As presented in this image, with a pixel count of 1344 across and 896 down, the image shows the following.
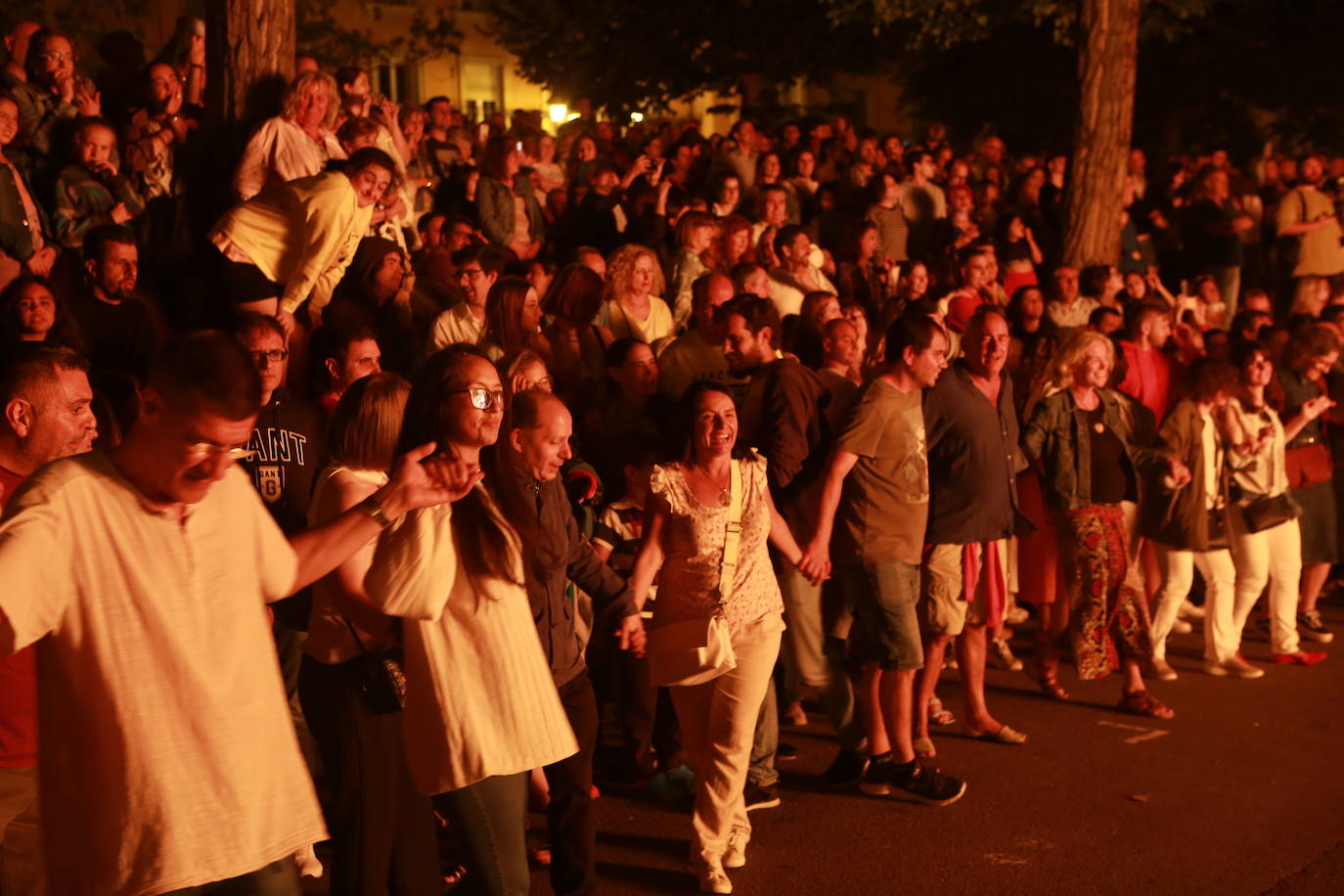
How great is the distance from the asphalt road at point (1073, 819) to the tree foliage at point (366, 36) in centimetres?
2430

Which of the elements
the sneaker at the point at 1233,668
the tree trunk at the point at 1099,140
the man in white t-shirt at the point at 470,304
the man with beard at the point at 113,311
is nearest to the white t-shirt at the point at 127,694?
the man with beard at the point at 113,311

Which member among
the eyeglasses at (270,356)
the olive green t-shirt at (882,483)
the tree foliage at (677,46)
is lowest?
the olive green t-shirt at (882,483)

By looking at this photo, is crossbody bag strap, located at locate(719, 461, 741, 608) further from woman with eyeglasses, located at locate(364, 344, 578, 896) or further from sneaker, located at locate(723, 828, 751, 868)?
woman with eyeglasses, located at locate(364, 344, 578, 896)

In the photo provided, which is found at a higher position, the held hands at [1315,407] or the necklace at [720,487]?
the held hands at [1315,407]

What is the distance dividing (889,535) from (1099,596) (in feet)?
6.26

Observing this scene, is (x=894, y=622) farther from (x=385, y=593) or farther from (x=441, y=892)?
(x=385, y=593)

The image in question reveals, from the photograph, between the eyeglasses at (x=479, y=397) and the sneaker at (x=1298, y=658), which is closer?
Result: the eyeglasses at (x=479, y=397)

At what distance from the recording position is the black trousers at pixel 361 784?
14.6ft

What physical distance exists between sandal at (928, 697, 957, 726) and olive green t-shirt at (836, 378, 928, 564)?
4.65 ft

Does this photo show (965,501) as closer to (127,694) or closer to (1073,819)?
(1073,819)

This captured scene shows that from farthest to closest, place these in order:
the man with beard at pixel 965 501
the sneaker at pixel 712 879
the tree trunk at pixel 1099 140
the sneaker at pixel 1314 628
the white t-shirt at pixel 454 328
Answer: the tree trunk at pixel 1099 140 → the sneaker at pixel 1314 628 → the white t-shirt at pixel 454 328 → the man with beard at pixel 965 501 → the sneaker at pixel 712 879

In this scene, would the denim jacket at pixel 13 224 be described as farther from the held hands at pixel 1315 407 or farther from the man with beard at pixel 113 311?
the held hands at pixel 1315 407

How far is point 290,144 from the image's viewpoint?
8648 mm

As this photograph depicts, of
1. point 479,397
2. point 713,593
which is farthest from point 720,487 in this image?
point 479,397
